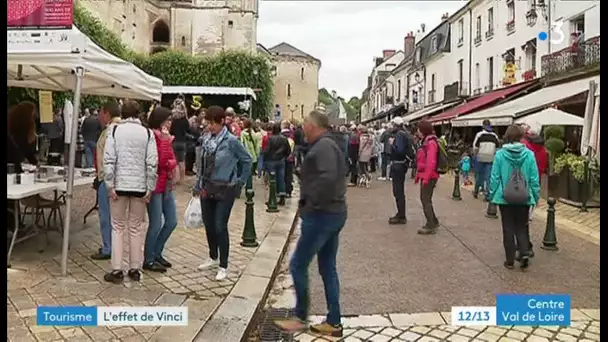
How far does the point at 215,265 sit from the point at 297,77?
2.12 m

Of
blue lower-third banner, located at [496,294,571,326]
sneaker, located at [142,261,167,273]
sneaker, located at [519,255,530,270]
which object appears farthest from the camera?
sneaker, located at [142,261,167,273]

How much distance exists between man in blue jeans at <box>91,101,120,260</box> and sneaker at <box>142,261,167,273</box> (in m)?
0.39

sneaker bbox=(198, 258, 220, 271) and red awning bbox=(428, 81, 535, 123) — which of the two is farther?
sneaker bbox=(198, 258, 220, 271)

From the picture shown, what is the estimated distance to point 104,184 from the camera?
3.88 metres

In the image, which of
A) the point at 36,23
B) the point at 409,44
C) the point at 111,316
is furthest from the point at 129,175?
the point at 409,44

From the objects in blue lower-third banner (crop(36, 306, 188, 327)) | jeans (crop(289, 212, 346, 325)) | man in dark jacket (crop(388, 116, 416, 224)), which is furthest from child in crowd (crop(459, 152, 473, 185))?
blue lower-third banner (crop(36, 306, 188, 327))

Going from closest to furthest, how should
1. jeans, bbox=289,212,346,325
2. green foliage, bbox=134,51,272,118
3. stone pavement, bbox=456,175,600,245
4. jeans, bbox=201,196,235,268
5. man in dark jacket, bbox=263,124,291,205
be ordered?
stone pavement, bbox=456,175,600,245 < jeans, bbox=289,212,346,325 < jeans, bbox=201,196,235,268 < green foliage, bbox=134,51,272,118 < man in dark jacket, bbox=263,124,291,205

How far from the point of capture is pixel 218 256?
4039mm

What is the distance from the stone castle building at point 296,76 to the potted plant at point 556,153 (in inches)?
30.0

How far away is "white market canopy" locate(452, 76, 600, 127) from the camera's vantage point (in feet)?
4.88

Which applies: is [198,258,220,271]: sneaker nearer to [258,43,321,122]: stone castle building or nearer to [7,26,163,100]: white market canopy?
[7,26,163,100]: white market canopy

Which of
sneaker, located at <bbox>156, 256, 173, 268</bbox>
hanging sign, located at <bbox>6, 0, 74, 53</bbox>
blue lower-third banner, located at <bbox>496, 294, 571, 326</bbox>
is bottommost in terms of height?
sneaker, located at <bbox>156, 256, 173, 268</bbox>

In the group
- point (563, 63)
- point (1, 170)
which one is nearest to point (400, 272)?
point (563, 63)

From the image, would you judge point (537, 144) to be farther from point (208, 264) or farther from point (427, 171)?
point (208, 264)
